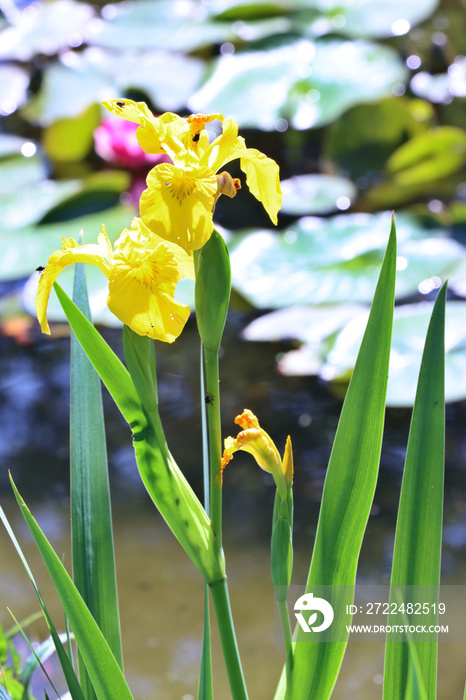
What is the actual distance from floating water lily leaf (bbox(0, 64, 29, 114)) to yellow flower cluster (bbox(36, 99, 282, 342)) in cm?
197

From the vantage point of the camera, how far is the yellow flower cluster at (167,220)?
0.32 metres

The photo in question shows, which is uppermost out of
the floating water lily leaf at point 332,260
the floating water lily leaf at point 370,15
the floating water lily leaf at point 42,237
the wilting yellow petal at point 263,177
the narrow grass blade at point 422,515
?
the floating water lily leaf at point 370,15

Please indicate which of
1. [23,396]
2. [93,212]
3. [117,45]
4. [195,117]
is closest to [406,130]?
[93,212]

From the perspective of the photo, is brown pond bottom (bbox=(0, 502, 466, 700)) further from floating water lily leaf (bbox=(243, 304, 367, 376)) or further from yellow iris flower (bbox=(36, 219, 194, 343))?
yellow iris flower (bbox=(36, 219, 194, 343))

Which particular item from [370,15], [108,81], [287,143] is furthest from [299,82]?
Answer: [108,81]

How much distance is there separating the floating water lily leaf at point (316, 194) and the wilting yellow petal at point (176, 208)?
4.43ft

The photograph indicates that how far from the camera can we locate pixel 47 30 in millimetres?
2229

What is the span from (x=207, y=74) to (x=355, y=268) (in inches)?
35.4

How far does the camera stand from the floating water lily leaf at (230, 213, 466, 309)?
4.73 ft

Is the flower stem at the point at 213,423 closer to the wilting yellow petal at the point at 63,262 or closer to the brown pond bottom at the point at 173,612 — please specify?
the wilting yellow petal at the point at 63,262

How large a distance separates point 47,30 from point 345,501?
2276 mm

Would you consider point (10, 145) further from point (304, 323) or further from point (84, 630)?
point (84, 630)

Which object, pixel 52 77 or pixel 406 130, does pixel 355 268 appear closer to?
pixel 406 130

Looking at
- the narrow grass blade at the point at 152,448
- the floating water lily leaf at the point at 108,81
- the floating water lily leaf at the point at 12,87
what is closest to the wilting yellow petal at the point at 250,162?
the narrow grass blade at the point at 152,448
